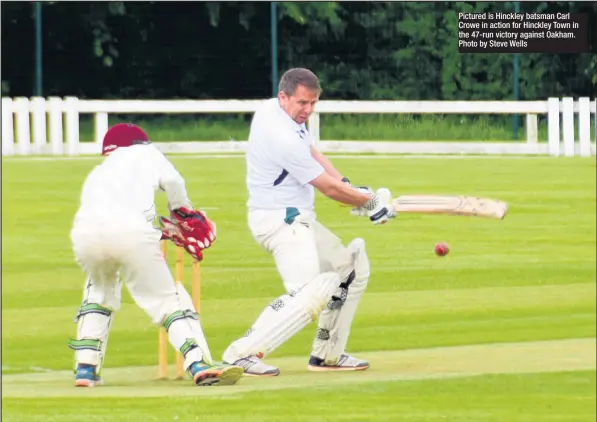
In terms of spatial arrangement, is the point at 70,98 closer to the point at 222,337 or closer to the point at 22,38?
the point at 22,38

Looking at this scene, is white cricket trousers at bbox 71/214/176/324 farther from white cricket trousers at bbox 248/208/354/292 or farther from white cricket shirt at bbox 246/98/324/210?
white cricket shirt at bbox 246/98/324/210

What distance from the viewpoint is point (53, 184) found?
22.7 metres

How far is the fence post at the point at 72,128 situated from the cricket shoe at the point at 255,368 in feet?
59.3

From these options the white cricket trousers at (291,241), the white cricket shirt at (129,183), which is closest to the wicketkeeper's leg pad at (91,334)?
the white cricket shirt at (129,183)

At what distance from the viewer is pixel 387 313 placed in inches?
511

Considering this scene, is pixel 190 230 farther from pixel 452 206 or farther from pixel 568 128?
pixel 568 128

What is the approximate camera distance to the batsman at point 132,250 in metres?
8.91

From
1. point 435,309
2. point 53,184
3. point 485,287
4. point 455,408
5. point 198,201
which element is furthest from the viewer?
point 53,184

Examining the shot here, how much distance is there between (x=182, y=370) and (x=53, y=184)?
13293 mm

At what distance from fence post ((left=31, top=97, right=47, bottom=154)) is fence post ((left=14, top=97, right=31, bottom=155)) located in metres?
0.11

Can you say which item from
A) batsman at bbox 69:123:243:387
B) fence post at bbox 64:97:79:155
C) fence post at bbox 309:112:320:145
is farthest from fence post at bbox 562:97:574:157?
batsman at bbox 69:123:243:387

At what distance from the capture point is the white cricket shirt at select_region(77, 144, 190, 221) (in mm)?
8969

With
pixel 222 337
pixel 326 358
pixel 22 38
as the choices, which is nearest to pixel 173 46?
pixel 22 38

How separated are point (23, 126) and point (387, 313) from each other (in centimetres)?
1517
